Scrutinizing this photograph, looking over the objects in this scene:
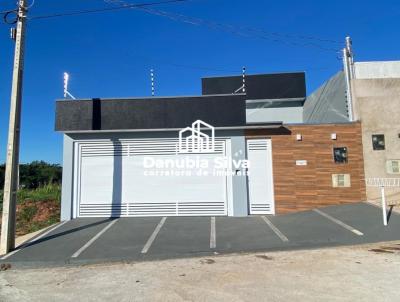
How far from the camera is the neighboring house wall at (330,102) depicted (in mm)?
12352

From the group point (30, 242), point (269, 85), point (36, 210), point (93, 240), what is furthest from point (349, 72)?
point (36, 210)

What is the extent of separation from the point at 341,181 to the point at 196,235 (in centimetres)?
572

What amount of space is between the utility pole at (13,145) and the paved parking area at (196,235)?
1.67ft

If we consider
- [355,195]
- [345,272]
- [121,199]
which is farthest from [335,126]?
[121,199]

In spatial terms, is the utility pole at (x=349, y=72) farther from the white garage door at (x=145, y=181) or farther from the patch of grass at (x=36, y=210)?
the patch of grass at (x=36, y=210)

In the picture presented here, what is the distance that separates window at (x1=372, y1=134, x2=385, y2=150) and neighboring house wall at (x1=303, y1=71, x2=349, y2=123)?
3.82 feet

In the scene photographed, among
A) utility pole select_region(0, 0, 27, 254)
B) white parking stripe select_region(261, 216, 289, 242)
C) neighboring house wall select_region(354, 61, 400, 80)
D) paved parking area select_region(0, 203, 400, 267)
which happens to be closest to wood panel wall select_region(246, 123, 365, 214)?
paved parking area select_region(0, 203, 400, 267)

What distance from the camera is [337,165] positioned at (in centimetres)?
1130

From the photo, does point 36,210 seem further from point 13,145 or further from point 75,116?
point 13,145

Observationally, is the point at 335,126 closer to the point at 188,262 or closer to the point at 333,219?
the point at 333,219

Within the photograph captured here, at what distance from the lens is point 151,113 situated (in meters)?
11.6

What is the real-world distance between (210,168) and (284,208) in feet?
9.82

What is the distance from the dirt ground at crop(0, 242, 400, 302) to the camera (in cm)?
472

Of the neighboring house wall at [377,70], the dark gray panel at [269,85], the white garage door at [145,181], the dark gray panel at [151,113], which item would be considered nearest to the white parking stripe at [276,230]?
the white garage door at [145,181]
